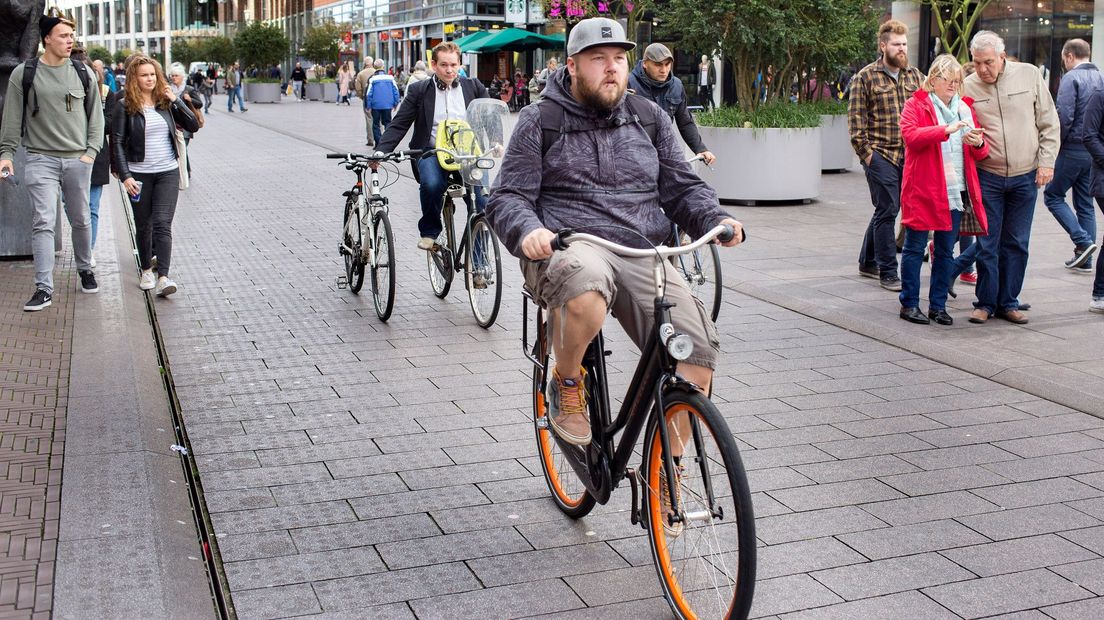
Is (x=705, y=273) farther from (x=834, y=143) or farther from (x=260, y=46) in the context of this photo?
(x=260, y=46)

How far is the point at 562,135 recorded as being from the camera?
4.21 m

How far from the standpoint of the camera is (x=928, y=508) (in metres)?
4.71

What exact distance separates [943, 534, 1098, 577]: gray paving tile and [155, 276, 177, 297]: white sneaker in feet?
20.4

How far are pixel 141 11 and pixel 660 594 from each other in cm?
13379

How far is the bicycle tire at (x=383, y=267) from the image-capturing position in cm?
797

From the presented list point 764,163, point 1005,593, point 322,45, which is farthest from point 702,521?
point 322,45

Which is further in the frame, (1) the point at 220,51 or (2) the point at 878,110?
(1) the point at 220,51

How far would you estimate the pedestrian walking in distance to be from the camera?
8695 mm

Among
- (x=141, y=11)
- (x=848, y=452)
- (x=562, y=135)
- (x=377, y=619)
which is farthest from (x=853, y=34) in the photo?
(x=141, y=11)

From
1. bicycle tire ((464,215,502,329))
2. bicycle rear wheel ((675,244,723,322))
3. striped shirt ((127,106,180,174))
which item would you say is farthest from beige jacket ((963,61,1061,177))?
striped shirt ((127,106,180,174))

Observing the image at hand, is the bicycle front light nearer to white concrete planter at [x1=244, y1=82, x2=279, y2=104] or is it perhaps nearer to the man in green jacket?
the man in green jacket

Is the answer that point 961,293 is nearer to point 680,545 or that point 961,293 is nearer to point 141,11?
point 680,545

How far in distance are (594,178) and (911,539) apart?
1666 mm

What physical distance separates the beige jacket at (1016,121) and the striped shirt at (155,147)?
17.7 feet
